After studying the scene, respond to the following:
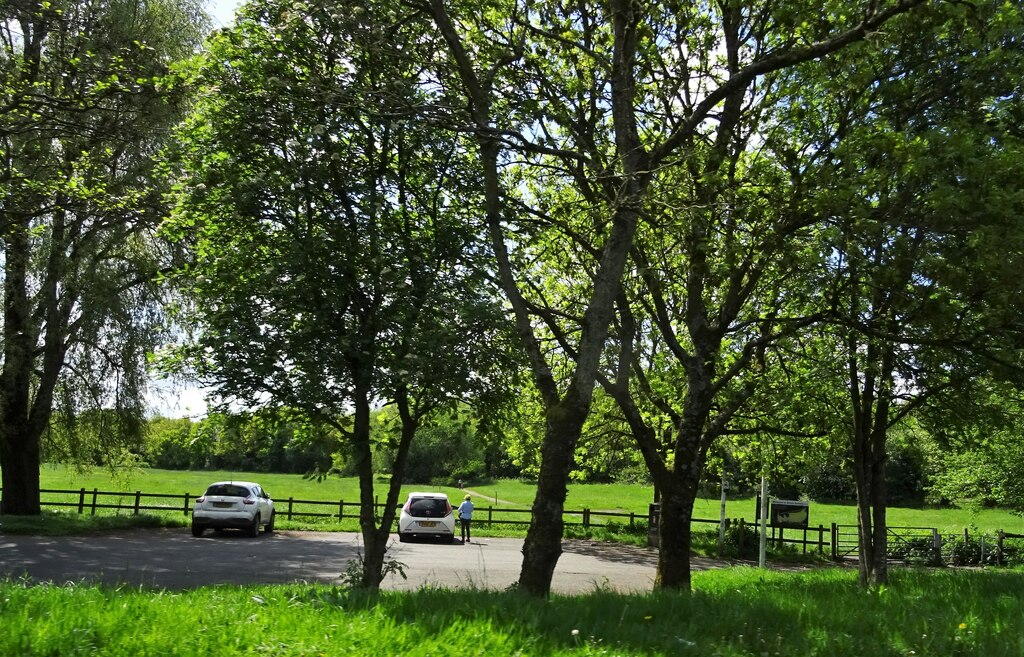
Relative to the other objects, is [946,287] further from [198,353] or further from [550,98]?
[198,353]

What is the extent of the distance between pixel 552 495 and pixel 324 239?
375 cm

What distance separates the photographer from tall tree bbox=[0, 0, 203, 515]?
13359 millimetres

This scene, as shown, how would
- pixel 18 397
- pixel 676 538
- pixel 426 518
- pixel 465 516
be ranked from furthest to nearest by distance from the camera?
pixel 465 516 < pixel 426 518 < pixel 18 397 < pixel 676 538

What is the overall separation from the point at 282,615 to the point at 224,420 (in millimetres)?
4939

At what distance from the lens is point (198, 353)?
30.3 ft

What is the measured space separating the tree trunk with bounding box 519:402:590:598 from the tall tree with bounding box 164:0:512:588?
1.16 metres

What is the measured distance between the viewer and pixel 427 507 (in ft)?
95.1

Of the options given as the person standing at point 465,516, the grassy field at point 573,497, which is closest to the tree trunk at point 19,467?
the person standing at point 465,516

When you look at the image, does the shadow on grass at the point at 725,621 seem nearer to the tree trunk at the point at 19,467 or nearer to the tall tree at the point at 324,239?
the tall tree at the point at 324,239

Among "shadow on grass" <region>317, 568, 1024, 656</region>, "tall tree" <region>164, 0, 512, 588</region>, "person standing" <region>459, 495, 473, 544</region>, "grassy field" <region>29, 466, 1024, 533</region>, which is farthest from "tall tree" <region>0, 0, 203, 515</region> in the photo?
"grassy field" <region>29, 466, 1024, 533</region>

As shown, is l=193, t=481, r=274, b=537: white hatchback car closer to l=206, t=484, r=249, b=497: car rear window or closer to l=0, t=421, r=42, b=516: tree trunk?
l=206, t=484, r=249, b=497: car rear window

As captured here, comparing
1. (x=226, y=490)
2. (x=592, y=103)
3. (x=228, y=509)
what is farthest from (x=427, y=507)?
(x=592, y=103)

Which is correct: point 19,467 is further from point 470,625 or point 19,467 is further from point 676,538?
point 470,625

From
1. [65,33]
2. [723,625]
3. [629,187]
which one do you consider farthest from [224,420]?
[65,33]
